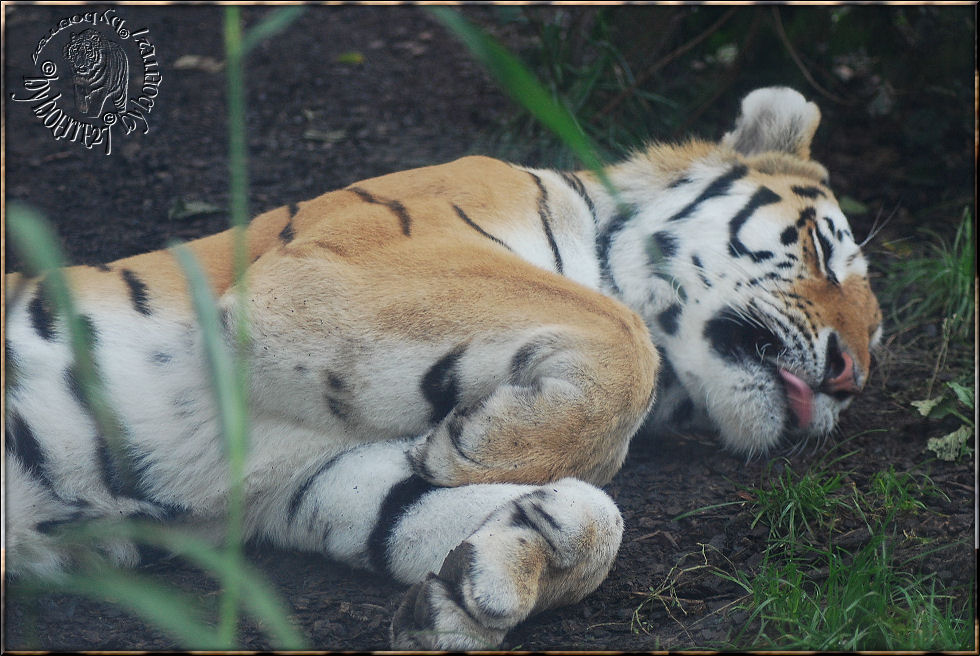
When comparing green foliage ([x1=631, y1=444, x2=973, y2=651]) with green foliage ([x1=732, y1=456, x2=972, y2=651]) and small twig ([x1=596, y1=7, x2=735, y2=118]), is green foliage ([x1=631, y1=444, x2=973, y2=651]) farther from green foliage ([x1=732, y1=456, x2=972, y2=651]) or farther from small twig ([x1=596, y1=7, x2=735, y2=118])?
small twig ([x1=596, y1=7, x2=735, y2=118])

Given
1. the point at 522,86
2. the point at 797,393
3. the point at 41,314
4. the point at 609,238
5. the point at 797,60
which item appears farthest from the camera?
the point at 797,60

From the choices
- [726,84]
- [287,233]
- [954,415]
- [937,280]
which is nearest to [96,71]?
[287,233]

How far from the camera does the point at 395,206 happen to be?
1730 mm

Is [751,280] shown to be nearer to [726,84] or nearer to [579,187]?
[579,187]

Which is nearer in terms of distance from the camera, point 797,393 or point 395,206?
point 395,206

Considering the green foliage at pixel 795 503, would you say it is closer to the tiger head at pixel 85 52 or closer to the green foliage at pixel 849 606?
the green foliage at pixel 849 606

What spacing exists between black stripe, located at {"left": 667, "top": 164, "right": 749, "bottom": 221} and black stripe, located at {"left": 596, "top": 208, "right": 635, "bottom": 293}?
0.34 feet

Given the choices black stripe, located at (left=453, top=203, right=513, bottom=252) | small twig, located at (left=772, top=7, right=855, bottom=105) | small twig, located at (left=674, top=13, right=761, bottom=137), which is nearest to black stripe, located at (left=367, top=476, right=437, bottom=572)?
A: black stripe, located at (left=453, top=203, right=513, bottom=252)

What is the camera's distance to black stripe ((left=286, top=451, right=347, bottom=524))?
157 cm

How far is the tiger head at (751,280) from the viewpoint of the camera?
185cm

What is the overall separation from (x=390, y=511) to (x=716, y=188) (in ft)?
3.54

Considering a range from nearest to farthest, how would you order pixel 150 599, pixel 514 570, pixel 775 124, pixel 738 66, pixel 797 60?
pixel 150 599
pixel 514 570
pixel 775 124
pixel 797 60
pixel 738 66

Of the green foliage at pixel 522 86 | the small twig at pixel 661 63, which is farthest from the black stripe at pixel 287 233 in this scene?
the small twig at pixel 661 63

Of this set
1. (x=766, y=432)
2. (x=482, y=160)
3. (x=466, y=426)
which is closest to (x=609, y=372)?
(x=466, y=426)
